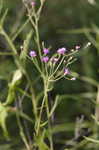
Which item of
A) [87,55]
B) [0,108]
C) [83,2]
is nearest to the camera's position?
[0,108]

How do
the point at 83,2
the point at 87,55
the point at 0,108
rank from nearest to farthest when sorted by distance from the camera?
the point at 0,108 → the point at 87,55 → the point at 83,2

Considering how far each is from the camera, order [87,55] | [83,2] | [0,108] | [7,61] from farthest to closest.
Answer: [83,2]
[87,55]
[7,61]
[0,108]

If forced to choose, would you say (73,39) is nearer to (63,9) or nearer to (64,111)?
(63,9)

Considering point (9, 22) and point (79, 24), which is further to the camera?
point (79, 24)

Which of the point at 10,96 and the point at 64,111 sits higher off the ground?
the point at 10,96

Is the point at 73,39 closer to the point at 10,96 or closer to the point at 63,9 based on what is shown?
the point at 63,9

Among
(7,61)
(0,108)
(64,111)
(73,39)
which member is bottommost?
(64,111)

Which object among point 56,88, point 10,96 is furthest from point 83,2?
point 10,96

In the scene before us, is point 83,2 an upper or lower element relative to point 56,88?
upper

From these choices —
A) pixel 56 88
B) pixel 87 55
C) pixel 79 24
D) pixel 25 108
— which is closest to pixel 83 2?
pixel 79 24
